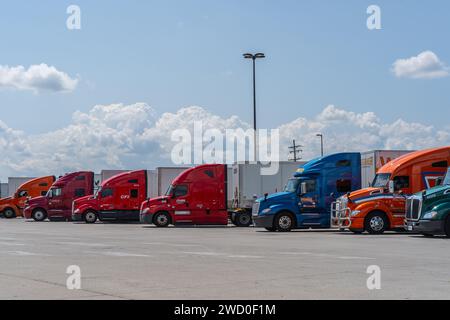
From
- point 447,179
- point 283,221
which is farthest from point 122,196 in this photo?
point 447,179

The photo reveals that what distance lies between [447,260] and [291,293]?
6.19 m

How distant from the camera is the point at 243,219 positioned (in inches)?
1443

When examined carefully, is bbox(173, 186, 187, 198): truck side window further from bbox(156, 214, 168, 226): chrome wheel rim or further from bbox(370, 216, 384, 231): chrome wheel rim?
bbox(370, 216, 384, 231): chrome wheel rim

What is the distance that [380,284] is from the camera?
36.4 feet

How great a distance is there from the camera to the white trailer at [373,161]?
29900 mm

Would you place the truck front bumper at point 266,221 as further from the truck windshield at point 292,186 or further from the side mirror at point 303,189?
the side mirror at point 303,189

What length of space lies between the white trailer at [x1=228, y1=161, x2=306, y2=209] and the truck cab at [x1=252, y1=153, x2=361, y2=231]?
6.60 meters

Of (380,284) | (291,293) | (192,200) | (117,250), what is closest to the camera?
(291,293)

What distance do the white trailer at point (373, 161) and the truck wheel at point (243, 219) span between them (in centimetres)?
792

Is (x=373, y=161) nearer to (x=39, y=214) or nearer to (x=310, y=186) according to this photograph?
(x=310, y=186)

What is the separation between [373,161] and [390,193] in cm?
402
